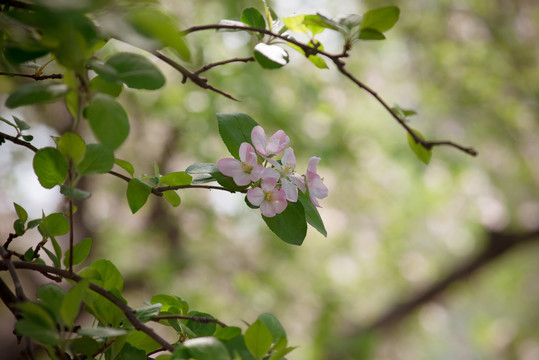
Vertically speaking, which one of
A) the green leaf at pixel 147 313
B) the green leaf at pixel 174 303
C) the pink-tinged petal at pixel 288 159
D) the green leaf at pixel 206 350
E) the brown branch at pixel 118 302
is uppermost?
the pink-tinged petal at pixel 288 159

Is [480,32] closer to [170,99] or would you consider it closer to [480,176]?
[480,176]

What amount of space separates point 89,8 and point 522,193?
107 inches

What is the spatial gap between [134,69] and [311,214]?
7.1 inches

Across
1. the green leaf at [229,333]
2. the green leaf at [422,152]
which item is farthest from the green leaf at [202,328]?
the green leaf at [422,152]

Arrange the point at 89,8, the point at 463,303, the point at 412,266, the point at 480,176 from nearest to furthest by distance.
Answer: the point at 89,8
the point at 480,176
the point at 412,266
the point at 463,303

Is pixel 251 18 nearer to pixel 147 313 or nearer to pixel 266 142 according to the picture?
pixel 266 142

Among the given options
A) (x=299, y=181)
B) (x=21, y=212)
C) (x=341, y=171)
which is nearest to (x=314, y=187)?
(x=299, y=181)

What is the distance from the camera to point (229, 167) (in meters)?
0.39

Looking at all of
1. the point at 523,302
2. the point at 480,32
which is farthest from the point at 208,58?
the point at 523,302

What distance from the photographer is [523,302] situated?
4.08m

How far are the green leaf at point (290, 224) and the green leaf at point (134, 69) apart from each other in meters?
0.14

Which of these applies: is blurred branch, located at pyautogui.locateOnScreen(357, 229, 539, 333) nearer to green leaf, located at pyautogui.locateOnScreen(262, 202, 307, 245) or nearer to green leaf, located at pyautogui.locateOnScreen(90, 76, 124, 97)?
green leaf, located at pyautogui.locateOnScreen(262, 202, 307, 245)

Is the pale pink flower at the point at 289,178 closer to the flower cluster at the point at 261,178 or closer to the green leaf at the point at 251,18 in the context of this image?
the flower cluster at the point at 261,178

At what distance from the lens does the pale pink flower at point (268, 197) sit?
15.2 inches
